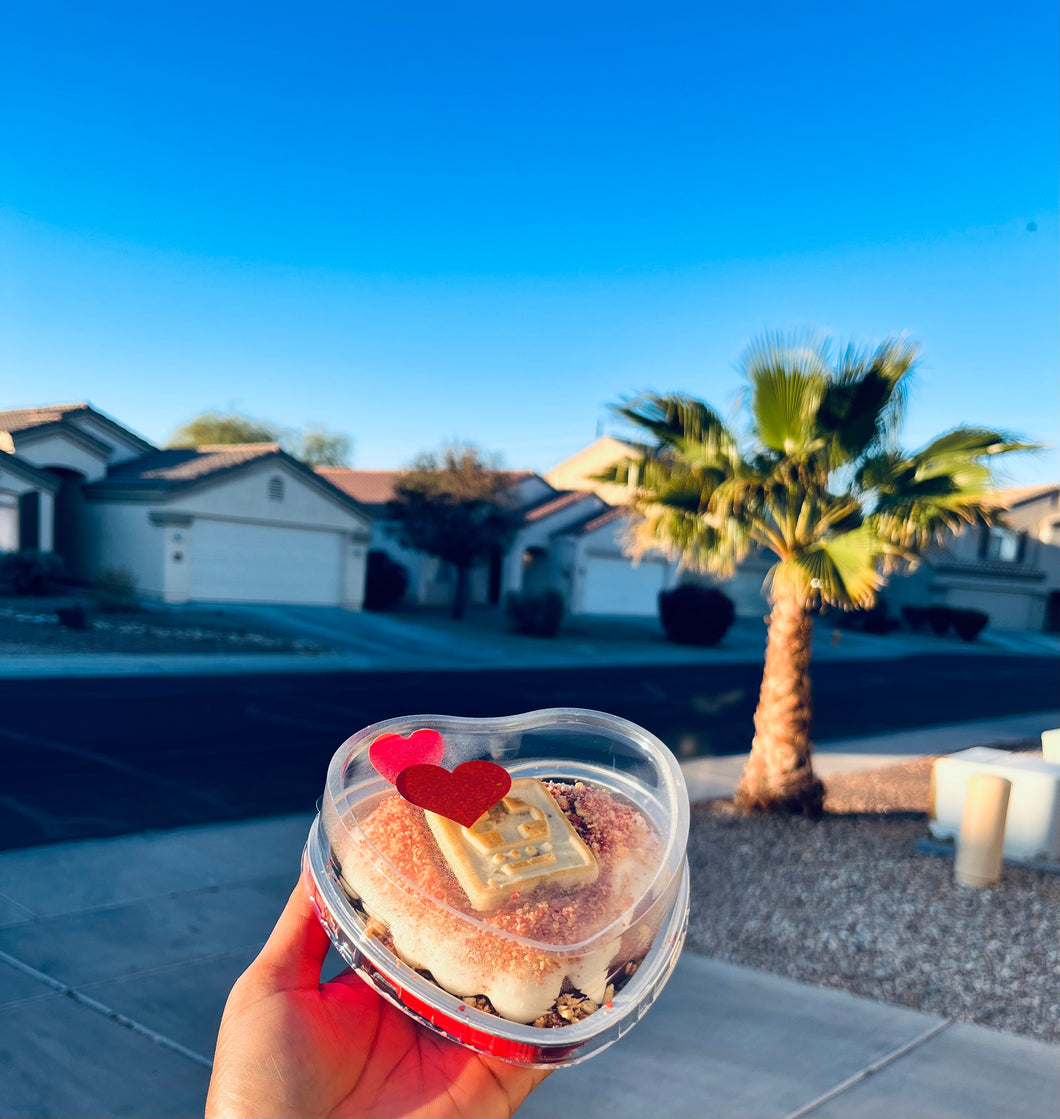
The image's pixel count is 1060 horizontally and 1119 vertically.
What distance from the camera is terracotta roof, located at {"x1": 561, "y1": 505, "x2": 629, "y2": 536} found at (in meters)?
33.9

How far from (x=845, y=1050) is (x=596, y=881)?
343 centimetres

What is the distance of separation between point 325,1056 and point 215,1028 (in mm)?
2978

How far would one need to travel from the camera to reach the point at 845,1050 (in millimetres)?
4453

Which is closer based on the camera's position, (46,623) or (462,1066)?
(462,1066)

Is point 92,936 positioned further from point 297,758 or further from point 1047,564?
point 1047,564

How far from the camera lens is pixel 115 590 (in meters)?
9.57

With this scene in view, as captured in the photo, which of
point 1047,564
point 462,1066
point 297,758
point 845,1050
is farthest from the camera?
point 1047,564

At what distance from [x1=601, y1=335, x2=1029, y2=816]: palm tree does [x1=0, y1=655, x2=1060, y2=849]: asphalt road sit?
3.40 metres

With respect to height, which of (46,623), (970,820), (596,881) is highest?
(596,881)

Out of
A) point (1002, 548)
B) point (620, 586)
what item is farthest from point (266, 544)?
point (1002, 548)

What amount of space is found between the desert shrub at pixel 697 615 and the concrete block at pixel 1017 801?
833 inches

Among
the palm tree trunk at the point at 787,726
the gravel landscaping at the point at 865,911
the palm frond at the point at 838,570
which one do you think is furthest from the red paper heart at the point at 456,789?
the palm tree trunk at the point at 787,726

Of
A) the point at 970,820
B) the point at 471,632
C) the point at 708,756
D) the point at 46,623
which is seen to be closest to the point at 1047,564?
the point at 471,632

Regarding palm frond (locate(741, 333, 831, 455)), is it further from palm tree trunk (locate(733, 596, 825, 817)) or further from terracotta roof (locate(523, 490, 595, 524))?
terracotta roof (locate(523, 490, 595, 524))
